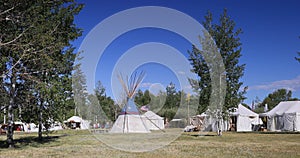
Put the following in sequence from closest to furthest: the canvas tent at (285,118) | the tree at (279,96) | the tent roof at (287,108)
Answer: the canvas tent at (285,118) → the tent roof at (287,108) → the tree at (279,96)

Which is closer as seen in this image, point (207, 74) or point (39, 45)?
point (39, 45)

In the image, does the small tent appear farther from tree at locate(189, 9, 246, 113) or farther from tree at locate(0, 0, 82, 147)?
tree at locate(0, 0, 82, 147)

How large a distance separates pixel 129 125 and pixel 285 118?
18.6 meters

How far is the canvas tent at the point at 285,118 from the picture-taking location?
36688 mm

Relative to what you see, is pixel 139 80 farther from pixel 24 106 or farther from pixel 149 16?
pixel 24 106

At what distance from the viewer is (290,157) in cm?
1177

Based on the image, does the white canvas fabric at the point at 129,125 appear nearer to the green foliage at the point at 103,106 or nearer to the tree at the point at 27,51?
the green foliage at the point at 103,106

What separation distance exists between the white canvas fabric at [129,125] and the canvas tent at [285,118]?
1667 centimetres

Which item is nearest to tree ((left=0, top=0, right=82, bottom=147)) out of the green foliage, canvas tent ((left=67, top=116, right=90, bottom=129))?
the green foliage

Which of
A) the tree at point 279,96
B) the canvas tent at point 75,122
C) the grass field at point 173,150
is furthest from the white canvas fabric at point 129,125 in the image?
the tree at point 279,96

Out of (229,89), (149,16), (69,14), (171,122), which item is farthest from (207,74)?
(171,122)

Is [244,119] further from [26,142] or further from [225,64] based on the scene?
[26,142]

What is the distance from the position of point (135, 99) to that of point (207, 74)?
8.50m

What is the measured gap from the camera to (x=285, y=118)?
37.8 m
